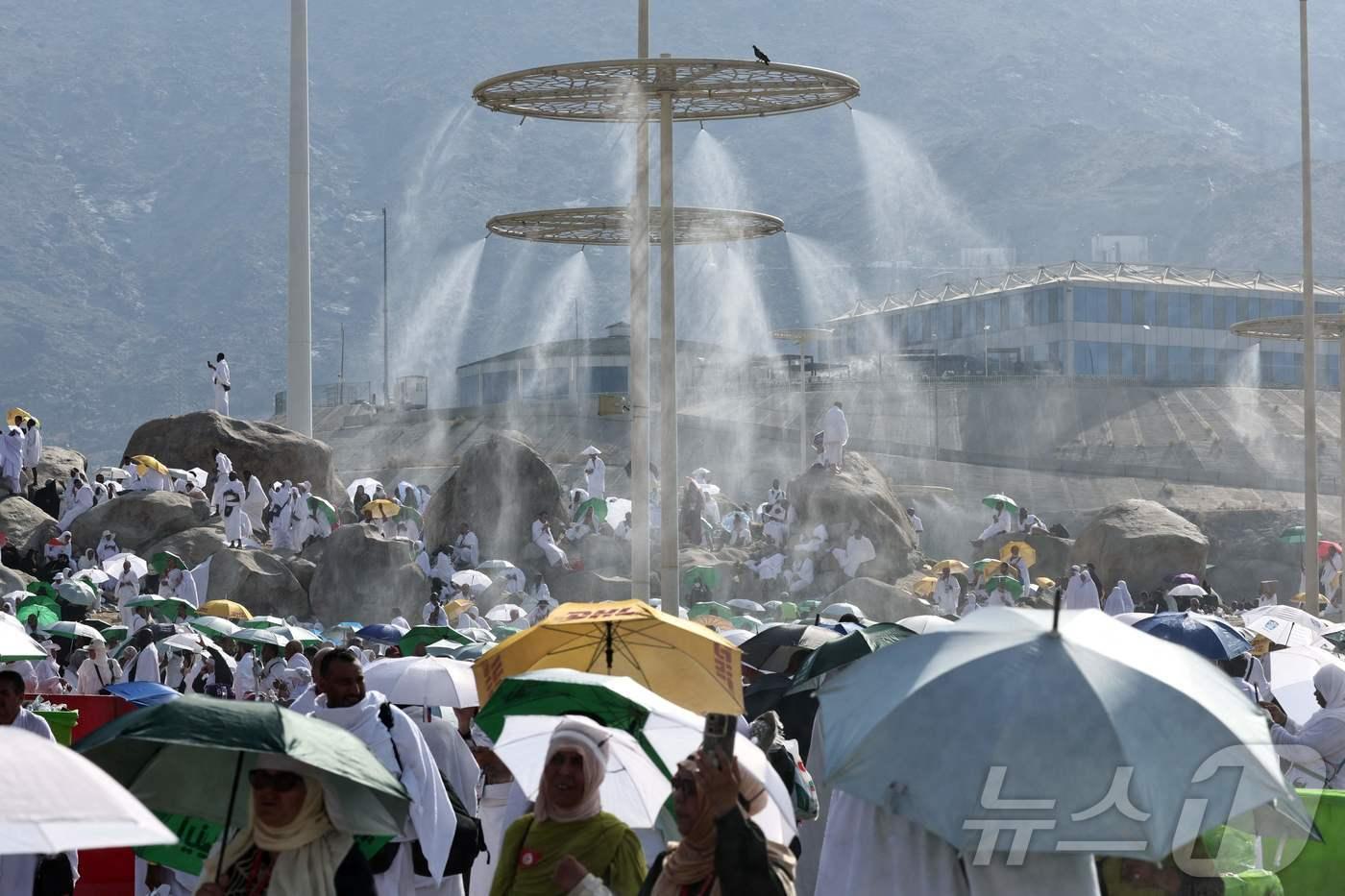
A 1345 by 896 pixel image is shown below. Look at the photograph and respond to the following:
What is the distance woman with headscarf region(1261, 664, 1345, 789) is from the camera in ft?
27.3

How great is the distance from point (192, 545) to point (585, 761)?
24.3 metres

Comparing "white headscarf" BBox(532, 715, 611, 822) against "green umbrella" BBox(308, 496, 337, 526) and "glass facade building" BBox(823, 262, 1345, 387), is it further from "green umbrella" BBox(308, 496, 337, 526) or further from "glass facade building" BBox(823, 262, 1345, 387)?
"glass facade building" BBox(823, 262, 1345, 387)

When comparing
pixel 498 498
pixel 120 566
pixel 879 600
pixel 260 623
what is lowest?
pixel 879 600

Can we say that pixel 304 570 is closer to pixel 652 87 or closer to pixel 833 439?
pixel 833 439

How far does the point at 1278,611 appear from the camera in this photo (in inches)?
615

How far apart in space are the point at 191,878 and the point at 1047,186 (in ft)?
615

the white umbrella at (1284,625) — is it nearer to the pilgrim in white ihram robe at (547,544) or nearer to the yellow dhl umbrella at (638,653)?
the yellow dhl umbrella at (638,653)

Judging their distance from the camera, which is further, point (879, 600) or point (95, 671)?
point (879, 600)

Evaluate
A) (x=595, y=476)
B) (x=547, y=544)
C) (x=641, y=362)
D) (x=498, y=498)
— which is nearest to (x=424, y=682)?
(x=641, y=362)

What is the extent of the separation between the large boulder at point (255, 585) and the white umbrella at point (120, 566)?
36.0 inches

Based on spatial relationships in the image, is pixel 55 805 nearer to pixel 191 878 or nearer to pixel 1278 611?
pixel 191 878

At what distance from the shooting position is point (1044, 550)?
36.1 metres

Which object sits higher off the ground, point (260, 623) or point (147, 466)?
point (147, 466)

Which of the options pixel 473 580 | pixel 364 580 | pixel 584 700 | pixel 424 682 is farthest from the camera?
pixel 473 580
